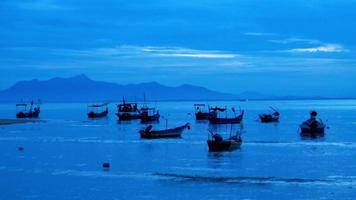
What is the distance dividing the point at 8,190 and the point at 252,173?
47.3 ft

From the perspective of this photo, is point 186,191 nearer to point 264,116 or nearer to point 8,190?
point 8,190

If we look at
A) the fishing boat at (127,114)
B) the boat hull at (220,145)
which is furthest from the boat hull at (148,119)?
the boat hull at (220,145)

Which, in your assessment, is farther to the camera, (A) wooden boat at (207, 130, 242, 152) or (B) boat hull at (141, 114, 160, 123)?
(B) boat hull at (141, 114, 160, 123)

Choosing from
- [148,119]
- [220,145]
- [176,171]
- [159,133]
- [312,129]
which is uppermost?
[312,129]

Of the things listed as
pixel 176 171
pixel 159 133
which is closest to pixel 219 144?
pixel 176 171

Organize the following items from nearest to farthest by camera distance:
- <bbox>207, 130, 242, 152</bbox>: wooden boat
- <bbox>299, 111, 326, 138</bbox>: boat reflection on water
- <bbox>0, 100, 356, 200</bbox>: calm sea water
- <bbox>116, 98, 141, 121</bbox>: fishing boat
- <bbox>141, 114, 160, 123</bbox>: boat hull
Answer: <bbox>0, 100, 356, 200</bbox>: calm sea water < <bbox>207, 130, 242, 152</bbox>: wooden boat < <bbox>299, 111, 326, 138</bbox>: boat reflection on water < <bbox>141, 114, 160, 123</bbox>: boat hull < <bbox>116, 98, 141, 121</bbox>: fishing boat

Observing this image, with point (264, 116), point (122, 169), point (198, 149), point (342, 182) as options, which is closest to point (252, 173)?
point (342, 182)

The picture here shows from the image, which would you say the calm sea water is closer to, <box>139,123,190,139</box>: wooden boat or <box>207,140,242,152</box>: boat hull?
<box>207,140,242,152</box>: boat hull

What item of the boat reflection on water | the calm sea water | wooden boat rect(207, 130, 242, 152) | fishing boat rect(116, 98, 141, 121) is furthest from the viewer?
fishing boat rect(116, 98, 141, 121)

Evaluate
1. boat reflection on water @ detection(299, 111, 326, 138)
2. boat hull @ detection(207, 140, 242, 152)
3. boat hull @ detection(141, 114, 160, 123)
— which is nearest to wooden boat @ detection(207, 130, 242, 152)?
boat hull @ detection(207, 140, 242, 152)

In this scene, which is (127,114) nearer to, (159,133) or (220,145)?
(159,133)

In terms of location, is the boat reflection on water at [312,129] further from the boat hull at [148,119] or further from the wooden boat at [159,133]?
the boat hull at [148,119]

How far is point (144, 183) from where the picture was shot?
110 ft

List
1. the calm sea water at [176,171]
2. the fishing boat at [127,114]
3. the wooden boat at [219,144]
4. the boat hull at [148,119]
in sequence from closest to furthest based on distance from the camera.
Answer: the calm sea water at [176,171]
the wooden boat at [219,144]
the boat hull at [148,119]
the fishing boat at [127,114]
